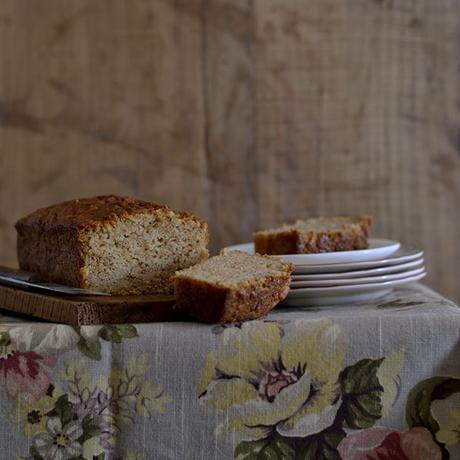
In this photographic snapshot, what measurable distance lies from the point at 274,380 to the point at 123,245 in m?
0.31

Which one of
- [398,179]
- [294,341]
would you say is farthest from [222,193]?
[294,341]

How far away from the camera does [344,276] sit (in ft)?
4.04

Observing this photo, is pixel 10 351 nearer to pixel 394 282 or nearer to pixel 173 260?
pixel 173 260

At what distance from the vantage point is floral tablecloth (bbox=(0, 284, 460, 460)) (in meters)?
1.06

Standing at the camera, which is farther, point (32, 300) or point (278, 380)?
point (32, 300)

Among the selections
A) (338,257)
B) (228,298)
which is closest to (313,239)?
(338,257)

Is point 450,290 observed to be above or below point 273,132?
below

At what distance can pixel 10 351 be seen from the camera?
107cm

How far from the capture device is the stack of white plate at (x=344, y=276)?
1.22 meters

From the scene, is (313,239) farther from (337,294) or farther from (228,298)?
(228,298)

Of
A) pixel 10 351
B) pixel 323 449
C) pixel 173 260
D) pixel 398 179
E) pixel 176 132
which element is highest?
pixel 176 132

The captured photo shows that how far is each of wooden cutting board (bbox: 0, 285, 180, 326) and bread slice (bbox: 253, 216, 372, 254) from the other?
0.26m

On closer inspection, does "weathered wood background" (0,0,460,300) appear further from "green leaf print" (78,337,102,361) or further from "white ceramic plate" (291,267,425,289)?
"green leaf print" (78,337,102,361)

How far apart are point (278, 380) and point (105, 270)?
312 millimetres
